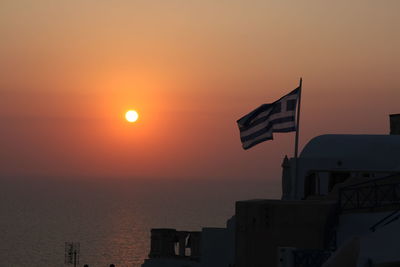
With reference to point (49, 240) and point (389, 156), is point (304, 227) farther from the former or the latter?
point (49, 240)

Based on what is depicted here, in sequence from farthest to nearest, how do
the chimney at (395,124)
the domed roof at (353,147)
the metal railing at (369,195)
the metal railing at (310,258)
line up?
the chimney at (395,124) → the domed roof at (353,147) → the metal railing at (369,195) → the metal railing at (310,258)

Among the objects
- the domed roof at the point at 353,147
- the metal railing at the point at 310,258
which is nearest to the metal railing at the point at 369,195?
the metal railing at the point at 310,258

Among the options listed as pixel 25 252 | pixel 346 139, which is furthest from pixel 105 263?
pixel 346 139

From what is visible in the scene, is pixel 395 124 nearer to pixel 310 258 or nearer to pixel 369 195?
pixel 369 195

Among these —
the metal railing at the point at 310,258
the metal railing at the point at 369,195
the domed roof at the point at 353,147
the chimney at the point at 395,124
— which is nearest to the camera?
the metal railing at the point at 310,258

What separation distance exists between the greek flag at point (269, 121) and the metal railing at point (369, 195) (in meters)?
5.89

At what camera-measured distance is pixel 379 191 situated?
2480 centimetres

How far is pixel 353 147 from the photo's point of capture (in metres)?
38.6

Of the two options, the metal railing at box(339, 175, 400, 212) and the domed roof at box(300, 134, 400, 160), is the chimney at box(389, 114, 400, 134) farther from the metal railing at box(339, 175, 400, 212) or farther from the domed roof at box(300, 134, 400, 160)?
the metal railing at box(339, 175, 400, 212)

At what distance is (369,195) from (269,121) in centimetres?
710

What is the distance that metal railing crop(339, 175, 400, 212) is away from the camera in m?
24.0

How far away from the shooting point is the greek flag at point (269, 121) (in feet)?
99.6

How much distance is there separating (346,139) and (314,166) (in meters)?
2.59

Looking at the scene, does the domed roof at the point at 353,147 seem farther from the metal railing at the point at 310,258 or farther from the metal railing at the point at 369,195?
the metal railing at the point at 310,258
